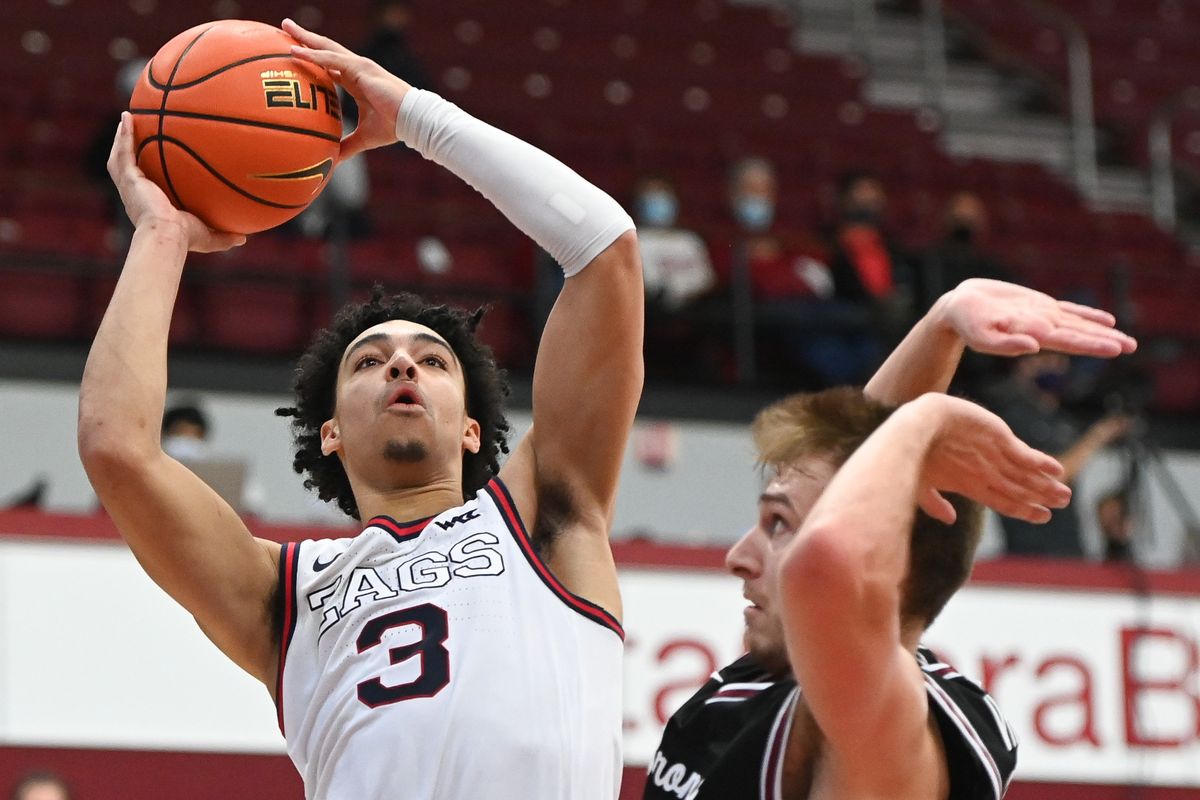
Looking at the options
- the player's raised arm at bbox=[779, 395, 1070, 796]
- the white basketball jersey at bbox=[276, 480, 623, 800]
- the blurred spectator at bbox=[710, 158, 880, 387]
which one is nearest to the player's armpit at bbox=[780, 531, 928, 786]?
the player's raised arm at bbox=[779, 395, 1070, 796]

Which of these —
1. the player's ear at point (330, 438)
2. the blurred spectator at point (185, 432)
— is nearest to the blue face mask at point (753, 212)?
the blurred spectator at point (185, 432)

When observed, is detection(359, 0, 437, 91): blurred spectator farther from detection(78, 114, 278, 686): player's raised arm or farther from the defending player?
the defending player

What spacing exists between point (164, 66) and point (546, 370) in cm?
97

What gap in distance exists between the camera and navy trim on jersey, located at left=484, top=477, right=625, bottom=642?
3043 mm

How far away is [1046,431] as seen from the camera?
7656 millimetres

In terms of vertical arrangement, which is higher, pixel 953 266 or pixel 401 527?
pixel 401 527

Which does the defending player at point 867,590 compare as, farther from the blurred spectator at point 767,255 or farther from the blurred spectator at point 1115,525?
the blurred spectator at point 767,255

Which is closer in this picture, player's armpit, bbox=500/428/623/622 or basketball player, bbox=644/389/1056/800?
basketball player, bbox=644/389/1056/800

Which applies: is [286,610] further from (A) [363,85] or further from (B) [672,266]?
(B) [672,266]

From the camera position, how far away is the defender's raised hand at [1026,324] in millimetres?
2549

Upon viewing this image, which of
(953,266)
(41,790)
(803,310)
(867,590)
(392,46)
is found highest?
(392,46)

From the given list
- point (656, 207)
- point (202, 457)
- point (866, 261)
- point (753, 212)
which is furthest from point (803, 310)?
point (202, 457)

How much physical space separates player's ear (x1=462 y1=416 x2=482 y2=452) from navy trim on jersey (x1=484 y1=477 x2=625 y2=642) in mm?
373

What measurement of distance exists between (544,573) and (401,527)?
0.29m
